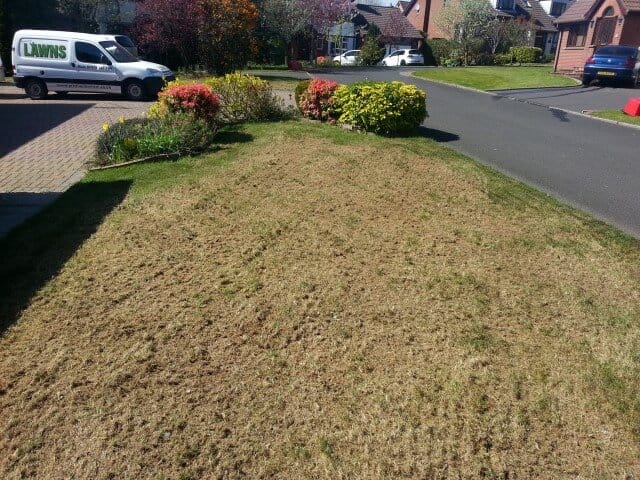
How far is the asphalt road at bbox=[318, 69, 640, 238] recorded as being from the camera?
7348 millimetres

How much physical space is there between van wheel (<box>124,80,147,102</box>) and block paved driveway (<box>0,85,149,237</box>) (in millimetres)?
321

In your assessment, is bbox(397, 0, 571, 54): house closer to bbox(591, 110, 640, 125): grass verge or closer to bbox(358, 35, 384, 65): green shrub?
bbox(358, 35, 384, 65): green shrub

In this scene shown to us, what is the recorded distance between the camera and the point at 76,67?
52.2 ft

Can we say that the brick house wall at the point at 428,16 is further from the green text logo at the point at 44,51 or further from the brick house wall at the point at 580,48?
the green text logo at the point at 44,51

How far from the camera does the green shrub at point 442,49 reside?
41.3 m

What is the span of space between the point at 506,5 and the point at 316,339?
5703cm

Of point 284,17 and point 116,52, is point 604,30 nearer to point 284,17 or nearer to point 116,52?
point 284,17

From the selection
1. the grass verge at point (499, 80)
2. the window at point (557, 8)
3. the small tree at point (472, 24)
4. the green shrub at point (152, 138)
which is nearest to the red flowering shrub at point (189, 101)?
the green shrub at point (152, 138)

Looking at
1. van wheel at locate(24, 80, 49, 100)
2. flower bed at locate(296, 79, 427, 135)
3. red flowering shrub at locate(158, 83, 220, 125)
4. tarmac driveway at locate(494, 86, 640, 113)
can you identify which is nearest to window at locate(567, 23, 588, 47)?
tarmac driveway at locate(494, 86, 640, 113)

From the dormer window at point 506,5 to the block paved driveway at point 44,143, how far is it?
46364mm

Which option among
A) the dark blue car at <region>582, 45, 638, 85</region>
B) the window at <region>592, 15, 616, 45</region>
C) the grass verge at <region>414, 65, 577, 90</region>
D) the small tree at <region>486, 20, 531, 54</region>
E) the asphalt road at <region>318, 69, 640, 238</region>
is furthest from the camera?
the small tree at <region>486, 20, 531, 54</region>

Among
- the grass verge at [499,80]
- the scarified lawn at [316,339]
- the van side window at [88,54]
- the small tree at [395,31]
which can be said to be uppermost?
the small tree at [395,31]

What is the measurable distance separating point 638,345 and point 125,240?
4.78 m

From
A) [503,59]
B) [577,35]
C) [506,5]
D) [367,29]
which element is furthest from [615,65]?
[506,5]
